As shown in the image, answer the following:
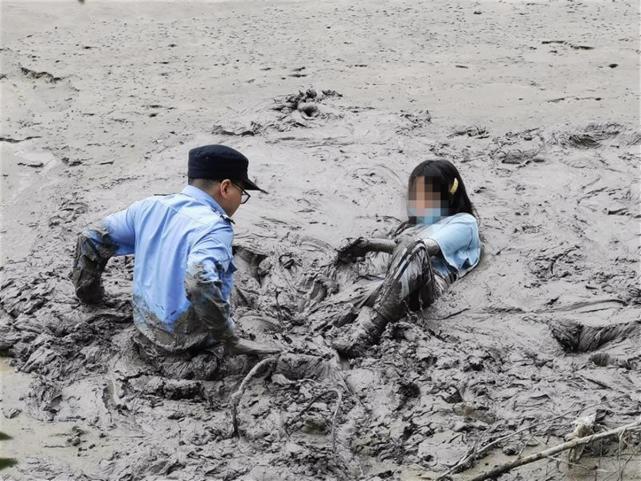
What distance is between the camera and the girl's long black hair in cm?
448

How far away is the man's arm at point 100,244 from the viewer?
3.87m

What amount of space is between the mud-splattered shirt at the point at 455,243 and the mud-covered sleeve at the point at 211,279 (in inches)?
49.2

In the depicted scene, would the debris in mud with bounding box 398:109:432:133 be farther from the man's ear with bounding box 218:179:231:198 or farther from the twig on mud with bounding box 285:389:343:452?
the twig on mud with bounding box 285:389:343:452

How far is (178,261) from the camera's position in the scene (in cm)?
359

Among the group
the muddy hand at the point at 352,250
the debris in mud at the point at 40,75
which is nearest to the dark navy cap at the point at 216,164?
the muddy hand at the point at 352,250

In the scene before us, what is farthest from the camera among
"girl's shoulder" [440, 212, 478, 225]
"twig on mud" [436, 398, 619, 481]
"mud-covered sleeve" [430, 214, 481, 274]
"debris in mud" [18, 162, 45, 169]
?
"debris in mud" [18, 162, 45, 169]

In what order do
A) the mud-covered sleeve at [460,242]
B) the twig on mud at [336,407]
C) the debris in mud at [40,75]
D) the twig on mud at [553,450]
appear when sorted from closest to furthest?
the twig on mud at [553,450]
the twig on mud at [336,407]
the mud-covered sleeve at [460,242]
the debris in mud at [40,75]

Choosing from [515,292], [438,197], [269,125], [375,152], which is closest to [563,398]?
[515,292]

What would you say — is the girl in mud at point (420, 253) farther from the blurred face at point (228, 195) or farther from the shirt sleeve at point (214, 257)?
the blurred face at point (228, 195)

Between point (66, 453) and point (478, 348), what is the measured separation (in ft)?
5.58

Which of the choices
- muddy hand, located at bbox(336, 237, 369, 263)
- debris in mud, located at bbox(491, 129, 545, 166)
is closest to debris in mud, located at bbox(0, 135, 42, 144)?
muddy hand, located at bbox(336, 237, 369, 263)

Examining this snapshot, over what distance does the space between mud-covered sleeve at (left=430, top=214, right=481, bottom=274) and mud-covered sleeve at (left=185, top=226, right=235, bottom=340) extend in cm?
126

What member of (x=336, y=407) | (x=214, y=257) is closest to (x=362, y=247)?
(x=214, y=257)

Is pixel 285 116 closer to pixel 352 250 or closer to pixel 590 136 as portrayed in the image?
pixel 352 250
